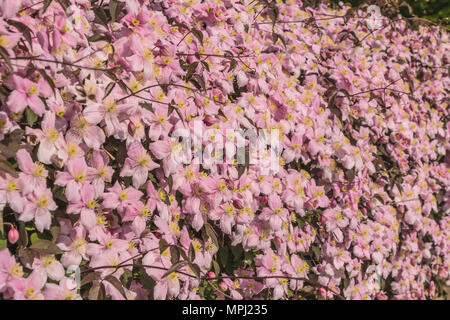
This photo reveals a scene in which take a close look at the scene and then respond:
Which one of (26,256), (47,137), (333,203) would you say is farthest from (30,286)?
(333,203)

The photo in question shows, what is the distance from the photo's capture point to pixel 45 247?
1.27 meters

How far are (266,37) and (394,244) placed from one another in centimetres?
138

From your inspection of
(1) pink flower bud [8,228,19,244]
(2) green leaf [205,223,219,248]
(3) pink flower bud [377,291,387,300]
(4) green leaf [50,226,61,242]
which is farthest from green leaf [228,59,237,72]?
(3) pink flower bud [377,291,387,300]

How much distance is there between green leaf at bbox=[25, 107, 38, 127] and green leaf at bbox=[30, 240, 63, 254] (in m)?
0.32

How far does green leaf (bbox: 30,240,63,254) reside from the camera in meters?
1.26

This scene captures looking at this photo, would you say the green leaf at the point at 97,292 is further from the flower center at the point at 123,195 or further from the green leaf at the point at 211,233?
the green leaf at the point at 211,233

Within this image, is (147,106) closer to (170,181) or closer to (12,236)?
(170,181)

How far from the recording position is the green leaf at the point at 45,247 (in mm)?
1264

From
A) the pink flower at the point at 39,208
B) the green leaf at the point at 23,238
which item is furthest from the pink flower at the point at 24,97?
the green leaf at the point at 23,238

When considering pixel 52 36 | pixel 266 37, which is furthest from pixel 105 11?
pixel 266 37

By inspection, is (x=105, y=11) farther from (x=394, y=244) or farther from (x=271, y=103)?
(x=394, y=244)

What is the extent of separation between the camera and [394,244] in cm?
271

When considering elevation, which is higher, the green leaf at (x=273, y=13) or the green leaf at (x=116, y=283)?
the green leaf at (x=273, y=13)

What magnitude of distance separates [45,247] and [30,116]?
36 cm
